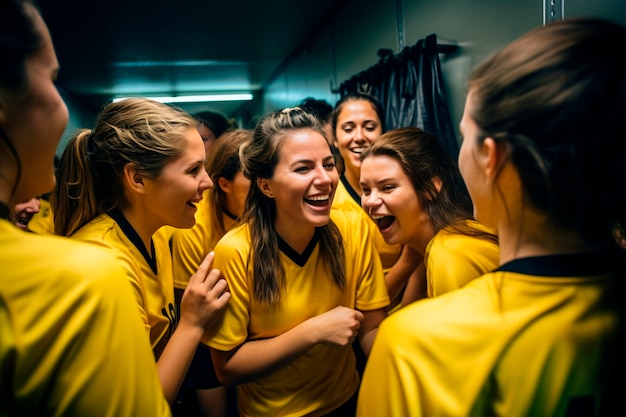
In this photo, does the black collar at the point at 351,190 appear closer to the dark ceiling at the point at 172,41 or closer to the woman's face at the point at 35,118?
the woman's face at the point at 35,118

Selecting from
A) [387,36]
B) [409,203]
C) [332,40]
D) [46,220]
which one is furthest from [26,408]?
[332,40]

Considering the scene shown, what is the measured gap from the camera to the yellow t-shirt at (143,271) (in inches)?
36.4

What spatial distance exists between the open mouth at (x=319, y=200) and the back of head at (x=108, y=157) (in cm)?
40

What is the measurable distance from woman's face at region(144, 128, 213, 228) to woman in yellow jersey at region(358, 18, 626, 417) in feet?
2.54

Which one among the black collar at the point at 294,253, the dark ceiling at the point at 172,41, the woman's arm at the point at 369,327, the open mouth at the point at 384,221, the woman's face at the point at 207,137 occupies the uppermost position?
the dark ceiling at the point at 172,41

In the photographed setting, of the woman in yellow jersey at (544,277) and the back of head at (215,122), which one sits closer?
the woman in yellow jersey at (544,277)

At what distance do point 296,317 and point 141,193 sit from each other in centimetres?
56

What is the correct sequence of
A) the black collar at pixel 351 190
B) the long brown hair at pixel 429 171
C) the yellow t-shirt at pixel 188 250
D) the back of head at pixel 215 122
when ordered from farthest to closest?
the back of head at pixel 215 122, the black collar at pixel 351 190, the yellow t-shirt at pixel 188 250, the long brown hair at pixel 429 171

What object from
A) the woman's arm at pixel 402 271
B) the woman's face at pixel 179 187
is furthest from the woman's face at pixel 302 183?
the woman's arm at pixel 402 271

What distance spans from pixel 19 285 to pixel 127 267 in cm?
47

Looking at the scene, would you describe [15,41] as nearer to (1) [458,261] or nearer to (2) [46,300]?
(2) [46,300]

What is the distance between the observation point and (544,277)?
52 cm

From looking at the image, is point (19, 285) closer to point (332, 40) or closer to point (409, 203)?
point (409, 203)

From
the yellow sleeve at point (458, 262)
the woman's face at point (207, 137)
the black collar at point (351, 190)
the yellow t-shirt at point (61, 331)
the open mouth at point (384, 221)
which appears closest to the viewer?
the yellow t-shirt at point (61, 331)
